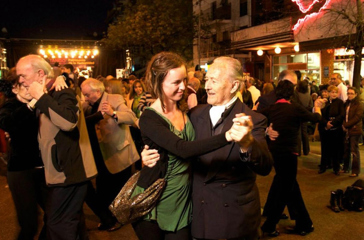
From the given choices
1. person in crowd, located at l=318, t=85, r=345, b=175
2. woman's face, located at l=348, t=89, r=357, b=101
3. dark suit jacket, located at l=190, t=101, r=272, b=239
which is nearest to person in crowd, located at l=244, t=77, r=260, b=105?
person in crowd, located at l=318, t=85, r=345, b=175

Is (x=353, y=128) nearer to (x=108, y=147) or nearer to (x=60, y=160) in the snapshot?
(x=108, y=147)

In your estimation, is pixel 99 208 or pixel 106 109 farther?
pixel 99 208

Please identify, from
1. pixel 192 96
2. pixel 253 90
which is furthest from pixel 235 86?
pixel 253 90

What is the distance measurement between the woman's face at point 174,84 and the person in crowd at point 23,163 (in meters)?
1.61

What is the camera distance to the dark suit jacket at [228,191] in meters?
2.42

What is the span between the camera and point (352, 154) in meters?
7.79

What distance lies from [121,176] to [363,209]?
3.85 meters

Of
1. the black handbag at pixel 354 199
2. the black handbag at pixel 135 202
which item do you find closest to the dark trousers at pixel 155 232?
the black handbag at pixel 135 202

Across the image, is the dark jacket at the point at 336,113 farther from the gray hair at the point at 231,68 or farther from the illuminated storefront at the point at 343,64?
the illuminated storefront at the point at 343,64

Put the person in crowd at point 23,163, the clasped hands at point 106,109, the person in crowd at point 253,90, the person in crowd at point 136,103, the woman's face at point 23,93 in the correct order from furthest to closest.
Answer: the person in crowd at point 253,90 → the person in crowd at point 136,103 → the clasped hands at point 106,109 → the person in crowd at point 23,163 → the woman's face at point 23,93

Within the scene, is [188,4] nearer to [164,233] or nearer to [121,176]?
[121,176]

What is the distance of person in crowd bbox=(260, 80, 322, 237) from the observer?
4449 millimetres

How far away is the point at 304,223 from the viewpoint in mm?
4770

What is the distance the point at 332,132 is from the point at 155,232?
671 centimetres
